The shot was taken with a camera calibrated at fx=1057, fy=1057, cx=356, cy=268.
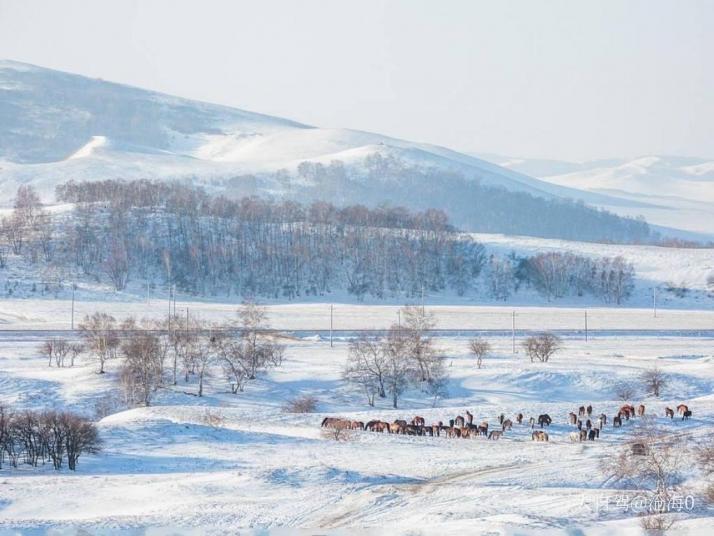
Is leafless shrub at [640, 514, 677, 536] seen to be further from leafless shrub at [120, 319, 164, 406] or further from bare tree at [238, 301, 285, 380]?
bare tree at [238, 301, 285, 380]

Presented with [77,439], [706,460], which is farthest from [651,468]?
[77,439]

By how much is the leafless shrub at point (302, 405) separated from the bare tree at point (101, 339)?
9729mm

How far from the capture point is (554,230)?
18650 cm

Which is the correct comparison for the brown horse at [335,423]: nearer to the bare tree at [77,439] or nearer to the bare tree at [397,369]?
the bare tree at [77,439]

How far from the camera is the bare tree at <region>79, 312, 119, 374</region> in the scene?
47406mm

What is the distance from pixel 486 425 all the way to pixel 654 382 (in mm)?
13560

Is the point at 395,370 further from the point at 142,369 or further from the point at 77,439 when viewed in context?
the point at 77,439

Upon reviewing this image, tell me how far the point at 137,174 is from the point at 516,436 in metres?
164

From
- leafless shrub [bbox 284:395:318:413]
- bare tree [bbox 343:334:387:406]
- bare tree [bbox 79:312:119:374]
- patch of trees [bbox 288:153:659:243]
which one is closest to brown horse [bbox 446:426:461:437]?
leafless shrub [bbox 284:395:318:413]

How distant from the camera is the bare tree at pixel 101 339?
156 feet

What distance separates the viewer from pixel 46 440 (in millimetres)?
27234

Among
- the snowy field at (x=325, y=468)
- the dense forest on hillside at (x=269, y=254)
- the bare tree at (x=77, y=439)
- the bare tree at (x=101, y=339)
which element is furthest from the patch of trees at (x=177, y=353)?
the dense forest on hillside at (x=269, y=254)

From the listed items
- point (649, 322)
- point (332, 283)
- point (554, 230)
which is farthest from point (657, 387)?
point (554, 230)

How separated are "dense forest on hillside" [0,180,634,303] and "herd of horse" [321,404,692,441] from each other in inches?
2352
